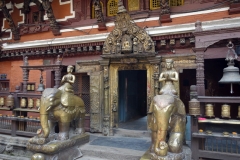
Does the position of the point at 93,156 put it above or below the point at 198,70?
below

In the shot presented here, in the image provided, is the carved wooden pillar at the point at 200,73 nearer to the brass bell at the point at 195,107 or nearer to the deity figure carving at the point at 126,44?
the brass bell at the point at 195,107

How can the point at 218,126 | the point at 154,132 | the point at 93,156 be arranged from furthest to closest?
the point at 218,126 < the point at 93,156 < the point at 154,132

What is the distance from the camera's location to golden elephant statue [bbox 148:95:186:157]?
150 inches

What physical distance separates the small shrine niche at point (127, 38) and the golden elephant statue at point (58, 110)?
2.37 meters

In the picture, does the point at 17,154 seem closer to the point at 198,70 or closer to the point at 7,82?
the point at 7,82

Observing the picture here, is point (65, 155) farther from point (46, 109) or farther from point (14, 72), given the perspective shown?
point (14, 72)

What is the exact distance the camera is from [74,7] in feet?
28.5

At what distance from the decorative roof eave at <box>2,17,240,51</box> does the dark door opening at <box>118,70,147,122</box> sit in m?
1.91

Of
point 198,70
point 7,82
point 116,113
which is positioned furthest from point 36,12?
point 198,70

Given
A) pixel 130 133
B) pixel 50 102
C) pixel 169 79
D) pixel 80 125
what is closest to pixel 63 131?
pixel 80 125

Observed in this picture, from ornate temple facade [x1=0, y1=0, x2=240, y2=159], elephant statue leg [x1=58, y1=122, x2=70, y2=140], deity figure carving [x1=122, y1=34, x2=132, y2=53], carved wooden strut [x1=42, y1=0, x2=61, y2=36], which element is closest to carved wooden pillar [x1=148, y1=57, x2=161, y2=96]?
ornate temple facade [x1=0, y1=0, x2=240, y2=159]

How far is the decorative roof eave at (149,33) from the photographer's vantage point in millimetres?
5904

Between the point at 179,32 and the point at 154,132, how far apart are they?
3579mm

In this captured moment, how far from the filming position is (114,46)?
22.0ft
